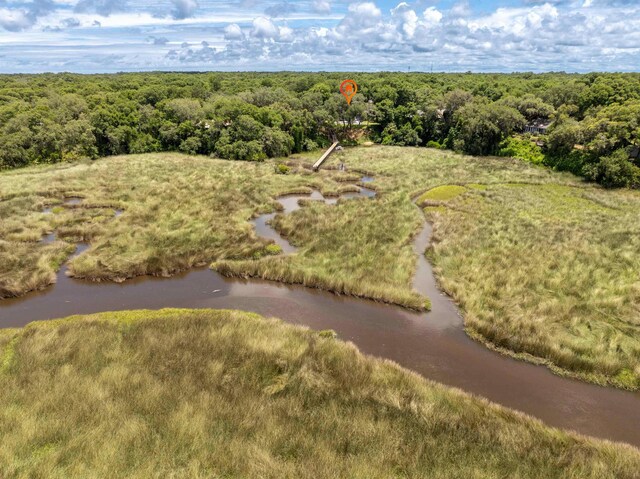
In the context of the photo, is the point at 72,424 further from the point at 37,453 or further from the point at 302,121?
the point at 302,121

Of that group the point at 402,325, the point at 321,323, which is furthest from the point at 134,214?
the point at 402,325

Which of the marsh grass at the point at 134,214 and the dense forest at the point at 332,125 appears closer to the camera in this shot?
the marsh grass at the point at 134,214

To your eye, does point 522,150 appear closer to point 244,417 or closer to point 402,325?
point 402,325

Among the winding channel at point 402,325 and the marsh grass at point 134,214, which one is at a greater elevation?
the marsh grass at point 134,214

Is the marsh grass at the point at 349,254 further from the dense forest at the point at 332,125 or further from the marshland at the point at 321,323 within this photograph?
the dense forest at the point at 332,125

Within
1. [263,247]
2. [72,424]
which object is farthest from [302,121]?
[72,424]

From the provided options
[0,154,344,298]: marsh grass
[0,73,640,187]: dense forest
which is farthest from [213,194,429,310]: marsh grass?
[0,73,640,187]: dense forest

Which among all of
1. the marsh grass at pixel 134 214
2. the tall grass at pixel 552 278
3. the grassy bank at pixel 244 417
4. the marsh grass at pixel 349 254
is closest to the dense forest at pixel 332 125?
the marsh grass at pixel 134 214
